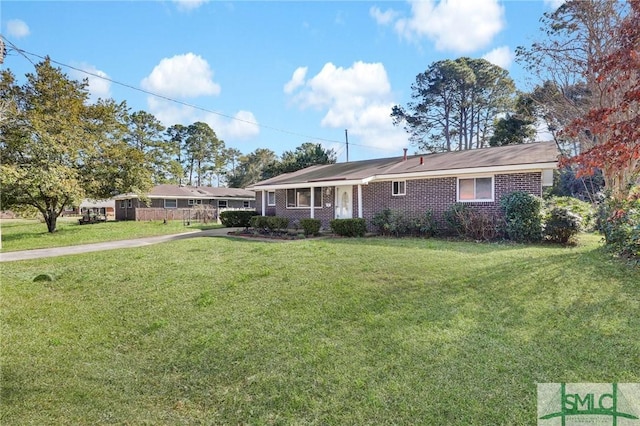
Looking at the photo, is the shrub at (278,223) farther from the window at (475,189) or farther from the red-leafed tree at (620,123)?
the red-leafed tree at (620,123)

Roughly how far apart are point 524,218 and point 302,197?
1102 cm

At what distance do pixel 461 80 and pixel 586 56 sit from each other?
2101 cm

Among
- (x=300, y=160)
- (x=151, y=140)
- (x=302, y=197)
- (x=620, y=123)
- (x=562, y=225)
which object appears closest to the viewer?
(x=620, y=123)

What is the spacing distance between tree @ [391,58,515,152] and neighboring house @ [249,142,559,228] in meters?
19.4

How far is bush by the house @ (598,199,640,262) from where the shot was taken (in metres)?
6.97

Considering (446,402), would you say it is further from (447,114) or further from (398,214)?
(447,114)

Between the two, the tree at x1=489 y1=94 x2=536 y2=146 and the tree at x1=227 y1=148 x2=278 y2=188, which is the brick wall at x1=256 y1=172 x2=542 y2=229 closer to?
the tree at x1=489 y1=94 x2=536 y2=146

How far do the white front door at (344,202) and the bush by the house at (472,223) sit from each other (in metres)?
5.29

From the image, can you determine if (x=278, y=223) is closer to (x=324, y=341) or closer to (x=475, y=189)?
(x=475, y=189)

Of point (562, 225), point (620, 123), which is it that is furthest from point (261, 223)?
point (620, 123)

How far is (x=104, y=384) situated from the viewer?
12.5 feet

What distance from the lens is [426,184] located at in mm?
14656

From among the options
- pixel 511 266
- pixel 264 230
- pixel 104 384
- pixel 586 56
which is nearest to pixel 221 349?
pixel 104 384

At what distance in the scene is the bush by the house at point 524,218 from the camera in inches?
423
